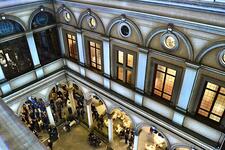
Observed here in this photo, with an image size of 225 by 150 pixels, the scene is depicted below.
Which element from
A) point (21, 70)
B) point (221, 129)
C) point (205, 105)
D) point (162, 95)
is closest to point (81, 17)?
point (21, 70)

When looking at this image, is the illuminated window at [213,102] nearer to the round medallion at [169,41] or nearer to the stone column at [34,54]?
the round medallion at [169,41]

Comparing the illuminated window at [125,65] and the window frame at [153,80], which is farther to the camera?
the illuminated window at [125,65]

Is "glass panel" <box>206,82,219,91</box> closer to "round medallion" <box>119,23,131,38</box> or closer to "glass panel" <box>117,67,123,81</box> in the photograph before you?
"round medallion" <box>119,23,131,38</box>

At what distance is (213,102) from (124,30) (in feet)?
18.5

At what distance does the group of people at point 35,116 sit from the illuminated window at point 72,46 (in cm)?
482

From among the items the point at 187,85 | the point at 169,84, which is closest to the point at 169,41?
the point at 187,85

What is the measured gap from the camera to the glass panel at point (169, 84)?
1099cm

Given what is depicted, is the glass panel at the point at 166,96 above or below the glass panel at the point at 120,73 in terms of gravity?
below

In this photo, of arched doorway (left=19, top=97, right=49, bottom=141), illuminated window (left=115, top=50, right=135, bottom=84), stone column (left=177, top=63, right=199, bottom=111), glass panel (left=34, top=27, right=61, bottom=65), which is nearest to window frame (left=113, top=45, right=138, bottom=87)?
illuminated window (left=115, top=50, right=135, bottom=84)

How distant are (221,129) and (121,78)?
20.2 feet

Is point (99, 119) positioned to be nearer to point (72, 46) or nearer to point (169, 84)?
point (72, 46)

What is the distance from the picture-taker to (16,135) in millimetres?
2842

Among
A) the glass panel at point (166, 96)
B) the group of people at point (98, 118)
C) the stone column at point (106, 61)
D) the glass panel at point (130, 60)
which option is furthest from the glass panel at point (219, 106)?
the group of people at point (98, 118)

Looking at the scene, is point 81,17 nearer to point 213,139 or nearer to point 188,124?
point 188,124
